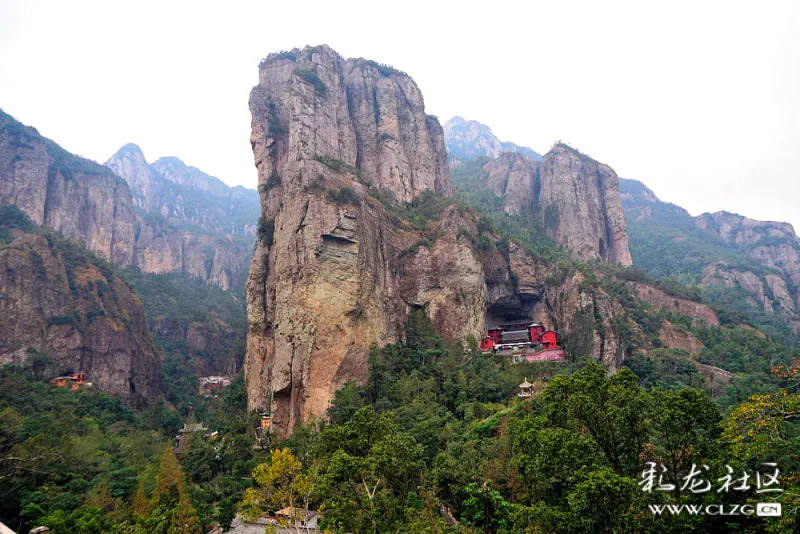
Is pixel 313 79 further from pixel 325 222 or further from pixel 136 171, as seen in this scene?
pixel 136 171

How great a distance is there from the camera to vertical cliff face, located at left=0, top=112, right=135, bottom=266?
216ft

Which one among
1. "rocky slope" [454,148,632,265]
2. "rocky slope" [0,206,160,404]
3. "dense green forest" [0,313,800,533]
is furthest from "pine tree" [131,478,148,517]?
"rocky slope" [454,148,632,265]

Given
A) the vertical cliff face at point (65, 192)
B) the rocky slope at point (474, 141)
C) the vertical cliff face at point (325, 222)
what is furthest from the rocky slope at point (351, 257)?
the rocky slope at point (474, 141)

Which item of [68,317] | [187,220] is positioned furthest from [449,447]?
[187,220]

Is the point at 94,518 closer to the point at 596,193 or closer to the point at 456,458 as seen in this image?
the point at 456,458

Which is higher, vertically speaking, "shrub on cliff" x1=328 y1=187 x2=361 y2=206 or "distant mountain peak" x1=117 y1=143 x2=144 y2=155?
"distant mountain peak" x1=117 y1=143 x2=144 y2=155

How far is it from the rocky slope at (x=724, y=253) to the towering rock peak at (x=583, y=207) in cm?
1654

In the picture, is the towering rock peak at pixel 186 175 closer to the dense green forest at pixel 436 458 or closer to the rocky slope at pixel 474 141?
the rocky slope at pixel 474 141

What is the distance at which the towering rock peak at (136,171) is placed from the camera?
14025 centimetres

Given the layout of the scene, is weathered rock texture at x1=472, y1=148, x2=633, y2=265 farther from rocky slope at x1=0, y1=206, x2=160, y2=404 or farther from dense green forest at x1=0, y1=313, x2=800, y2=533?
rocky slope at x1=0, y1=206, x2=160, y2=404

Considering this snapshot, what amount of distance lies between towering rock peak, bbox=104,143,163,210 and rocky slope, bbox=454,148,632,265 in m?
107

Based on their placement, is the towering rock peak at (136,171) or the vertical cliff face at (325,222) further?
the towering rock peak at (136,171)

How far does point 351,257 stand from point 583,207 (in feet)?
139

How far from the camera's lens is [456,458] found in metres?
22.4
